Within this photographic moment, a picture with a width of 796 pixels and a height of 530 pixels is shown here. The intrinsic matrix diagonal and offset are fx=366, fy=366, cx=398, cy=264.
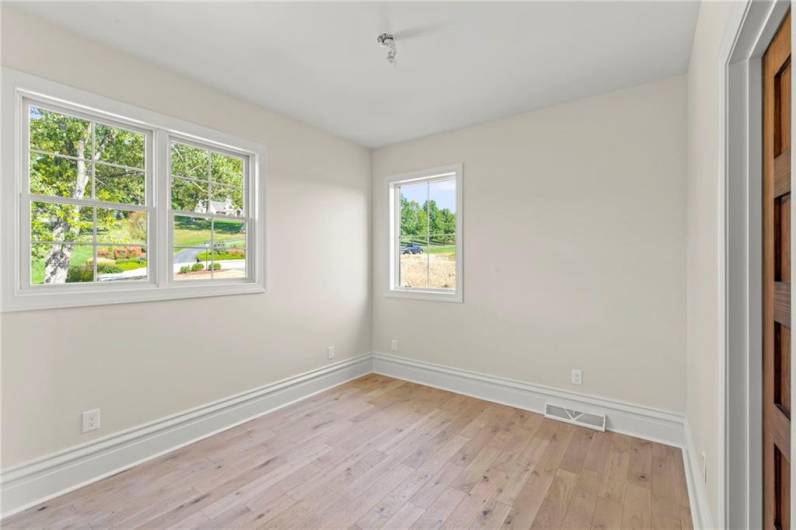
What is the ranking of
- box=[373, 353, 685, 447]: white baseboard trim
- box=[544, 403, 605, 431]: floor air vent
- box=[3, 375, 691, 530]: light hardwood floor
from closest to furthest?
box=[3, 375, 691, 530]: light hardwood floor → box=[373, 353, 685, 447]: white baseboard trim → box=[544, 403, 605, 431]: floor air vent

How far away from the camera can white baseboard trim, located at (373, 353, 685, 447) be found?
8.75 ft

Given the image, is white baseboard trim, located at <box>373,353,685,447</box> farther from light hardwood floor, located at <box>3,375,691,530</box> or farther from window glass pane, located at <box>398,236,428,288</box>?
window glass pane, located at <box>398,236,428,288</box>

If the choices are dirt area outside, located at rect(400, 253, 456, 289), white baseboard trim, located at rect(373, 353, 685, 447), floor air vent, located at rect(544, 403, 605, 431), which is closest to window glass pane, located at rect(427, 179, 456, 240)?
dirt area outside, located at rect(400, 253, 456, 289)

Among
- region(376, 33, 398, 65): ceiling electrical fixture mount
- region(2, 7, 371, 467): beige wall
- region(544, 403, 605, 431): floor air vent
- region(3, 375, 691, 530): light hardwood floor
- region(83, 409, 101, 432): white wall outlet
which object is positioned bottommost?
region(3, 375, 691, 530): light hardwood floor

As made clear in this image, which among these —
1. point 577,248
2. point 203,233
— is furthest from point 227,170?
point 577,248

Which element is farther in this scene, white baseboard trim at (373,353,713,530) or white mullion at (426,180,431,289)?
white mullion at (426,180,431,289)

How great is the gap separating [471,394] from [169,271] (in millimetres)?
2827

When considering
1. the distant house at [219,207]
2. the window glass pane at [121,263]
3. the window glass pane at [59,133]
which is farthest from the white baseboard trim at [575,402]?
the window glass pane at [59,133]

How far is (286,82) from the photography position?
2.75 meters

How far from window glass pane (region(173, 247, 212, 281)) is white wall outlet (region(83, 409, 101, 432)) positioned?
0.96m

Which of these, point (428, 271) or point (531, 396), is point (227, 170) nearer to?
point (428, 271)

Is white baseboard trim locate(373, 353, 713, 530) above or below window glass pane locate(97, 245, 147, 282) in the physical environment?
below

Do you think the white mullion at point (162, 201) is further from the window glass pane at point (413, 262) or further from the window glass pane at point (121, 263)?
the window glass pane at point (413, 262)

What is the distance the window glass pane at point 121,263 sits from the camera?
7.74 feet
